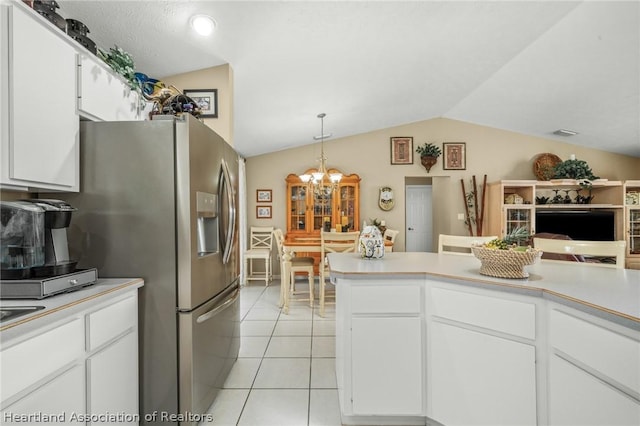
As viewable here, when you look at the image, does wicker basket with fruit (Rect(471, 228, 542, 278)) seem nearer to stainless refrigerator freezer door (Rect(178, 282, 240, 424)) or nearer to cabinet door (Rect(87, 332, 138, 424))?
stainless refrigerator freezer door (Rect(178, 282, 240, 424))

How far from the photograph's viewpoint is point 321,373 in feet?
Result: 7.47

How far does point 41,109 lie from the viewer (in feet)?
4.20

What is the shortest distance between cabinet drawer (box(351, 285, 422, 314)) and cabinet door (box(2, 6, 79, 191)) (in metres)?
1.59

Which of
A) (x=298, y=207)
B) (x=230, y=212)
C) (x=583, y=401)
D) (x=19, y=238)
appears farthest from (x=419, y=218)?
(x=19, y=238)

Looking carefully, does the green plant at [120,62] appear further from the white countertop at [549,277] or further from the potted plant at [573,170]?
the potted plant at [573,170]

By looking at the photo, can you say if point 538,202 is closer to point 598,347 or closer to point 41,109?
point 598,347

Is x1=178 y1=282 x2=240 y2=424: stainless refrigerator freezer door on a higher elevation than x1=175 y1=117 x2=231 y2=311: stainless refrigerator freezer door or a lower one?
lower

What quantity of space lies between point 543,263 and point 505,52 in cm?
248

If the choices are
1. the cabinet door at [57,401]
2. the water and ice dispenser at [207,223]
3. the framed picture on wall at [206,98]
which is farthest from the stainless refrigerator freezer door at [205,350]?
the framed picture on wall at [206,98]

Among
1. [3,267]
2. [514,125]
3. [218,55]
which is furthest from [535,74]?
[3,267]

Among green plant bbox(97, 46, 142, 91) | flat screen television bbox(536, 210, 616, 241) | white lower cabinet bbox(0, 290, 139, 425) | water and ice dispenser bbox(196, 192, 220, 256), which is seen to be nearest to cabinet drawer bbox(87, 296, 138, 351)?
white lower cabinet bbox(0, 290, 139, 425)

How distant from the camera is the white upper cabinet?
1522 mm

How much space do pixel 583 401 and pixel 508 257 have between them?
60cm

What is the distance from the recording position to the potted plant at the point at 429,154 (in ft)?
18.3
